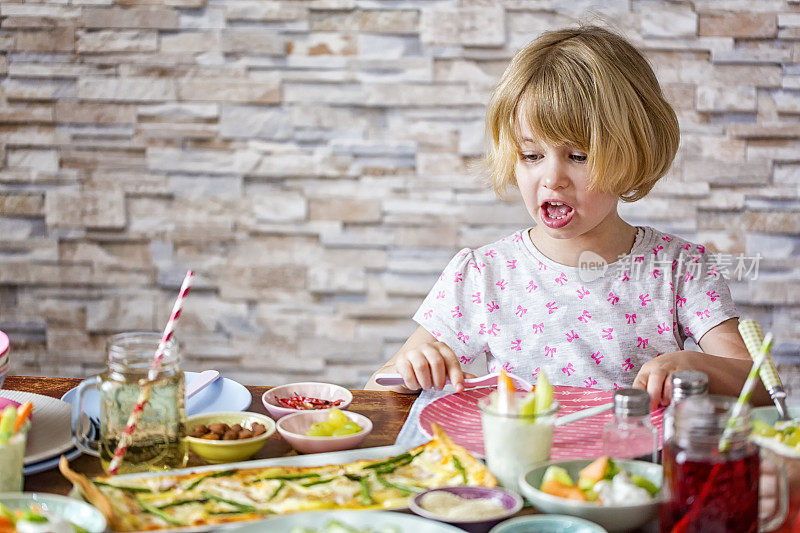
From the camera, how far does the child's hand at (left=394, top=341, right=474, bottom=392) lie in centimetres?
134

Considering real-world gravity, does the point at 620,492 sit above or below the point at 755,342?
below

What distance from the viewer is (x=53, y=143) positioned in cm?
288

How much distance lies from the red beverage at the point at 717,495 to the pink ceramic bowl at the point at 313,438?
17.7 inches

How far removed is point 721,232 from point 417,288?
1017 mm

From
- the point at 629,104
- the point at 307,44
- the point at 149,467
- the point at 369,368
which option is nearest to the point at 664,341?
the point at 629,104

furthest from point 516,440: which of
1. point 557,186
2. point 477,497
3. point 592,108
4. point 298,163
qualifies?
point 298,163

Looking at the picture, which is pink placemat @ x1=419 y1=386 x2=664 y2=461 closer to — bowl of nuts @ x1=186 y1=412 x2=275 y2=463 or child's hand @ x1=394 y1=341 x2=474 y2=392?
child's hand @ x1=394 y1=341 x2=474 y2=392

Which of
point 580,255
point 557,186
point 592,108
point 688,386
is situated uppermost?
point 592,108

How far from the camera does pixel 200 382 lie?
135cm

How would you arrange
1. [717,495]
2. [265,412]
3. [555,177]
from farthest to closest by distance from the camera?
[555,177] < [265,412] < [717,495]

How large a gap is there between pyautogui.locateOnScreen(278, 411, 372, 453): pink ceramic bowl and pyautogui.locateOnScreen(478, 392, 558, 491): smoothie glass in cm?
22

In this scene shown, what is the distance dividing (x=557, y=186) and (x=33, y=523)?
1106mm

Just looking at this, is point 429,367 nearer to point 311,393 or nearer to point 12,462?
point 311,393

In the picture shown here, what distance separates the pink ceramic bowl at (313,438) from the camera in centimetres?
110
